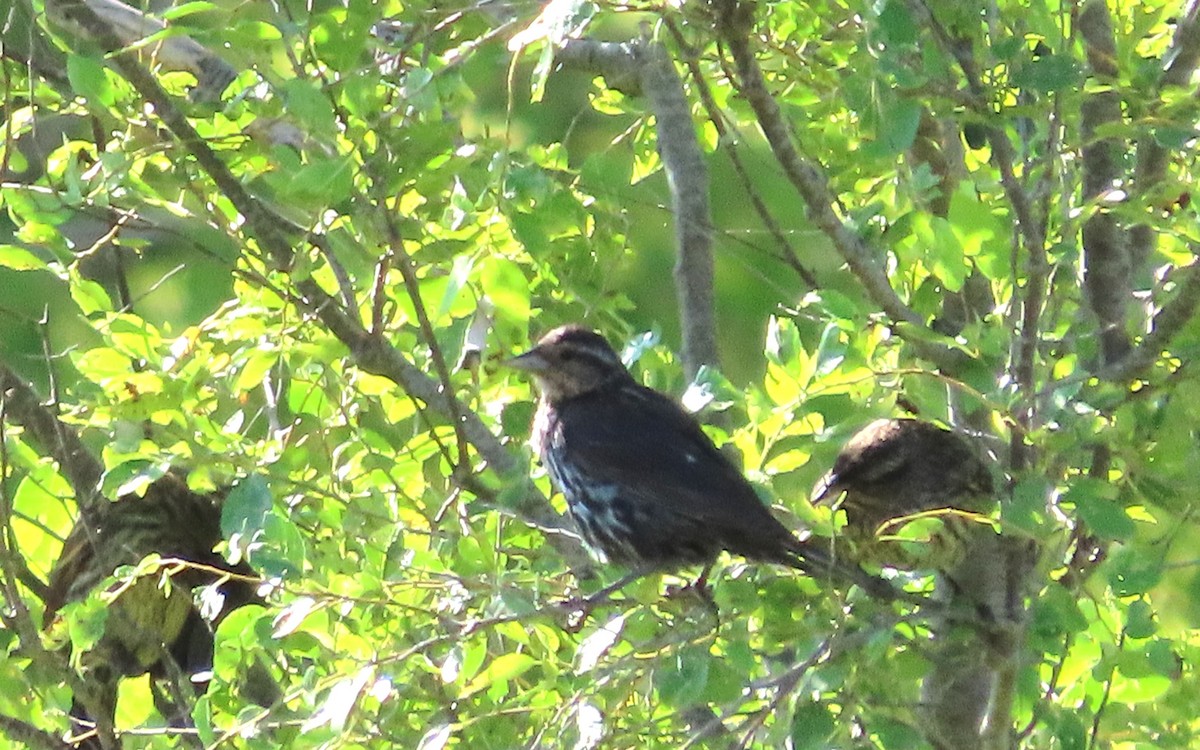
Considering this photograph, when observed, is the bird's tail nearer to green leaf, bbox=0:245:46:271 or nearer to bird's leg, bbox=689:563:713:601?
bird's leg, bbox=689:563:713:601

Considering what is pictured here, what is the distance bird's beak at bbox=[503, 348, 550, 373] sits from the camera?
3.39 metres

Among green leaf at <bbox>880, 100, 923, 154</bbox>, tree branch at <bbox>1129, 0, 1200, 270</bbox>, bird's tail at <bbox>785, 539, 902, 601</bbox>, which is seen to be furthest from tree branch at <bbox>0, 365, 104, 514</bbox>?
tree branch at <bbox>1129, 0, 1200, 270</bbox>

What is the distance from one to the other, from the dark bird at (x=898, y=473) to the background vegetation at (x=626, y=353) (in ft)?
0.60

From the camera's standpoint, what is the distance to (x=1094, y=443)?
2418mm

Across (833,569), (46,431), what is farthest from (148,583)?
(833,569)

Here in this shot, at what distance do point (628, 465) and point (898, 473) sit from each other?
0.58 metres

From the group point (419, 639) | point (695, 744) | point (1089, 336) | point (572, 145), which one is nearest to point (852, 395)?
point (1089, 336)

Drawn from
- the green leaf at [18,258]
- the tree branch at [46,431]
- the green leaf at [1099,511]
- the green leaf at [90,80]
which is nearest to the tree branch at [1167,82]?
the green leaf at [1099,511]

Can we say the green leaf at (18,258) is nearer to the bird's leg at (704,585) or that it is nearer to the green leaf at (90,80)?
the green leaf at (90,80)

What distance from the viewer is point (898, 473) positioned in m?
3.46

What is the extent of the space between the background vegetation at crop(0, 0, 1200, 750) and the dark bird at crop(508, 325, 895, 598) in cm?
10

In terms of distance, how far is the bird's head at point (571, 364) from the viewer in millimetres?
3553

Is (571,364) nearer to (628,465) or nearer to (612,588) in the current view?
(628,465)

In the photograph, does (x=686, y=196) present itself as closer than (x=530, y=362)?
No
